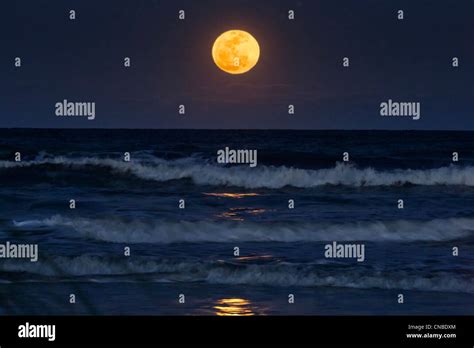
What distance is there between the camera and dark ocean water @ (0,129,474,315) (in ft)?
38.0

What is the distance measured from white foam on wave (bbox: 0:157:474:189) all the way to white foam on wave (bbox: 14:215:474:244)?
664 cm

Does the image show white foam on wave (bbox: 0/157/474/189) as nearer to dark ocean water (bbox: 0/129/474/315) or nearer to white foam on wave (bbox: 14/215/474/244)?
dark ocean water (bbox: 0/129/474/315)

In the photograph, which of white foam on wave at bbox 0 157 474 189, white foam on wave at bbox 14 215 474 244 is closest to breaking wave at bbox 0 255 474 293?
white foam on wave at bbox 14 215 474 244

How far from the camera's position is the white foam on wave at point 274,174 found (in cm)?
2428

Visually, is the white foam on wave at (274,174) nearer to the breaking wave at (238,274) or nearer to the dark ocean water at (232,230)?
the dark ocean water at (232,230)

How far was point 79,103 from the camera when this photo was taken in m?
28.4

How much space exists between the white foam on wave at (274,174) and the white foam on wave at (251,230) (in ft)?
21.8

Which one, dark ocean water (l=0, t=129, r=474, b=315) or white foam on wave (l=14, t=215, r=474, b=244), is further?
white foam on wave (l=14, t=215, r=474, b=244)

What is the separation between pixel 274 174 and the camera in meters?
25.0

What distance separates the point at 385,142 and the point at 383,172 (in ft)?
32.8

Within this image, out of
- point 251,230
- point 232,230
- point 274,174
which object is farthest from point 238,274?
point 274,174

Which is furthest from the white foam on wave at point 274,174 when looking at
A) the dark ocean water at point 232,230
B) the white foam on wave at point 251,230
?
the white foam on wave at point 251,230
